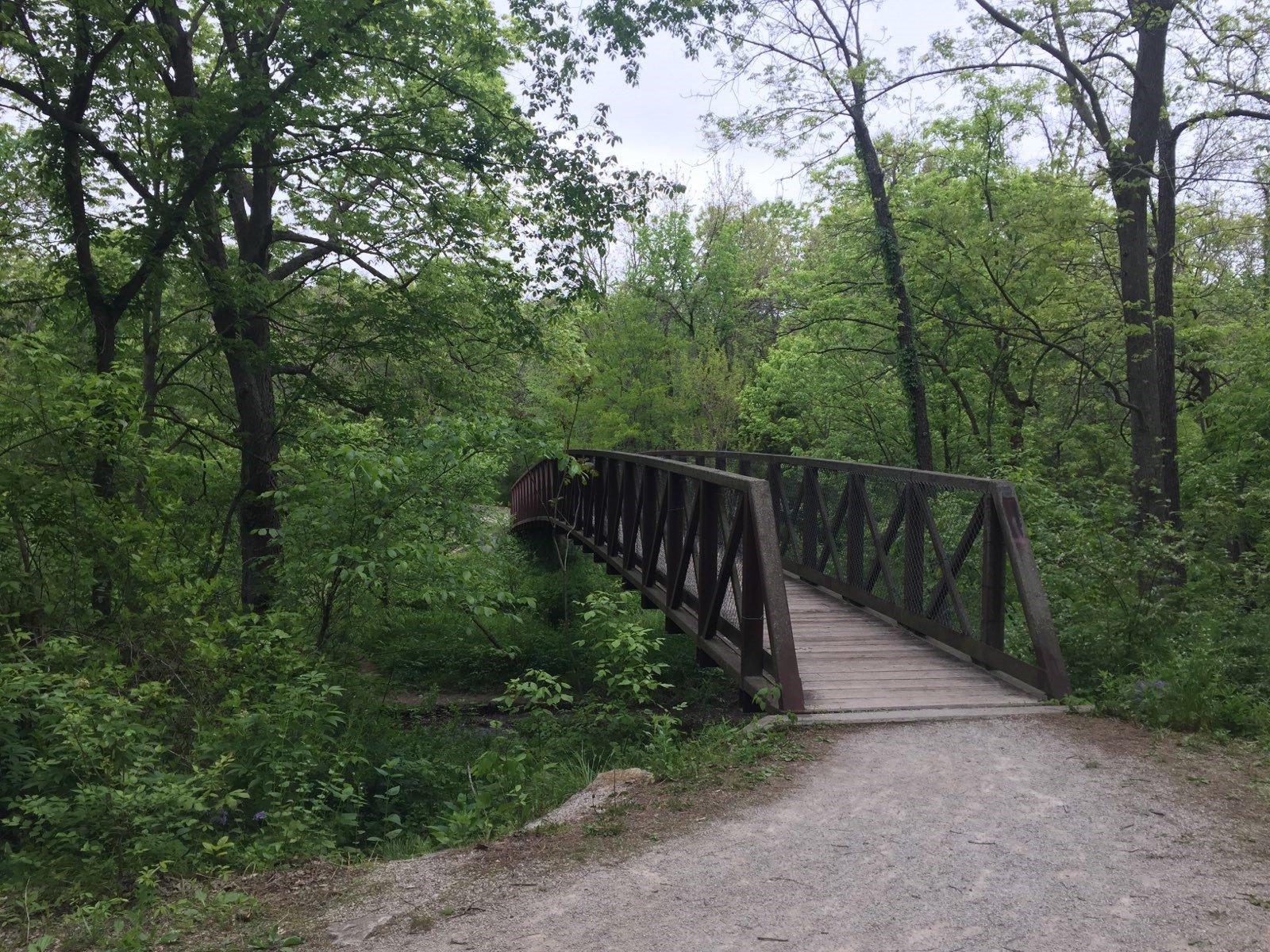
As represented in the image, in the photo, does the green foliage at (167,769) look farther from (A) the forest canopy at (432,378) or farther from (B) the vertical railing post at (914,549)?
(B) the vertical railing post at (914,549)

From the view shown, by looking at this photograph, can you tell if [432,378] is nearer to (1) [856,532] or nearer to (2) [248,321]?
(2) [248,321]

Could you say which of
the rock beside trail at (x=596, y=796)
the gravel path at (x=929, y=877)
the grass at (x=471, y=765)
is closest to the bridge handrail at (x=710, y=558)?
the grass at (x=471, y=765)

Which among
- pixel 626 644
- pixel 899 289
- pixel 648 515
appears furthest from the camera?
pixel 899 289

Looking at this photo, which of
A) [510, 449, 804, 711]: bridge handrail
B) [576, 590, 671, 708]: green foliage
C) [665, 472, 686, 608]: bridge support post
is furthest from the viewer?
[665, 472, 686, 608]: bridge support post

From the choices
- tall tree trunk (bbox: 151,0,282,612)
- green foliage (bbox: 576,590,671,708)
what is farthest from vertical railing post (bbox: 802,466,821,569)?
tall tree trunk (bbox: 151,0,282,612)

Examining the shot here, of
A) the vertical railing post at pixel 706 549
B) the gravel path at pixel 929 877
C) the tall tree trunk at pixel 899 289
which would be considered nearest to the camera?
the gravel path at pixel 929 877

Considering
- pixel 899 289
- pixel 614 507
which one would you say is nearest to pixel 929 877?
pixel 614 507

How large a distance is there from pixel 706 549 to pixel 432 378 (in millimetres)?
6691

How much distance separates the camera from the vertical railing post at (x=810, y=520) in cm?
884

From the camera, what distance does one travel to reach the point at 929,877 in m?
3.22

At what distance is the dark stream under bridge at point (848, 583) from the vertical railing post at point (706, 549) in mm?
12

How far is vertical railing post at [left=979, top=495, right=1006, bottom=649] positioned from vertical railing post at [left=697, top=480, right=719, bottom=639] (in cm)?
189

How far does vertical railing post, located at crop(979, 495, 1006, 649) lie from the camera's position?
19.7 feet

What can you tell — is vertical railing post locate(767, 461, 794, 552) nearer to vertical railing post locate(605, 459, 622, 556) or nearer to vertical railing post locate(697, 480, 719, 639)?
vertical railing post locate(605, 459, 622, 556)
